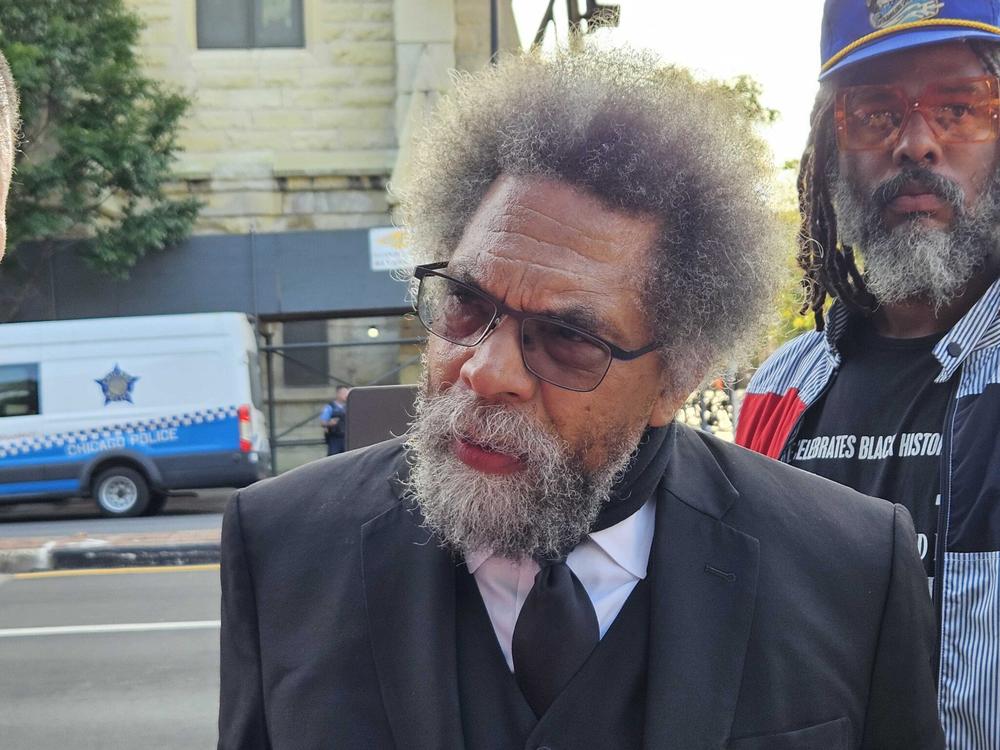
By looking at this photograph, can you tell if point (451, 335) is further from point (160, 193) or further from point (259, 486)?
point (160, 193)

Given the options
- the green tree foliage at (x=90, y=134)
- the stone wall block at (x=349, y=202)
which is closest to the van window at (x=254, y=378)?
the green tree foliage at (x=90, y=134)

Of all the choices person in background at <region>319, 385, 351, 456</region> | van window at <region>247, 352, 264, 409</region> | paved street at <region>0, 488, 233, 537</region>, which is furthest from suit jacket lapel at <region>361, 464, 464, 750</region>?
person in background at <region>319, 385, 351, 456</region>

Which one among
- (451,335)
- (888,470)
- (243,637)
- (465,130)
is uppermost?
(465,130)

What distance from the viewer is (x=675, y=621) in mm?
1683

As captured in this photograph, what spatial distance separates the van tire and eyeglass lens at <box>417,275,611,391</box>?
12.3 meters

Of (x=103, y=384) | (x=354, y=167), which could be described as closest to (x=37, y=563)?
(x=103, y=384)

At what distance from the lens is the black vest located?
1.62 meters

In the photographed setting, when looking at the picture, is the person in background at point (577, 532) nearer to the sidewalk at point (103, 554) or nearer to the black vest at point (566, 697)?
the black vest at point (566, 697)

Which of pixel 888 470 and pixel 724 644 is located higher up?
pixel 888 470

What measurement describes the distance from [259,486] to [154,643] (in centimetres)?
561

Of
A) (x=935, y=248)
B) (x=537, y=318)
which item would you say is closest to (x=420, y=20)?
(x=935, y=248)

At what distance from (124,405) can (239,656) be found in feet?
39.0

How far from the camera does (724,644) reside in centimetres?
167

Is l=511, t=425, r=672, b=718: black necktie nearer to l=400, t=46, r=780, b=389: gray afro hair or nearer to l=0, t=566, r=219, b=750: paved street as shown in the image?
l=400, t=46, r=780, b=389: gray afro hair
